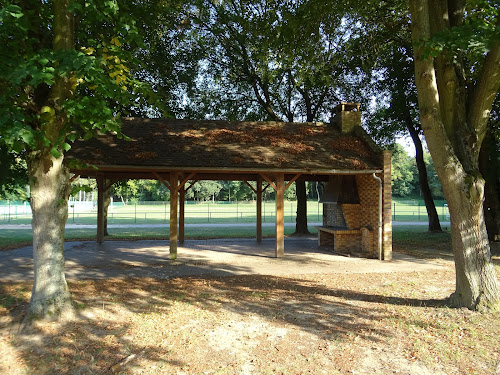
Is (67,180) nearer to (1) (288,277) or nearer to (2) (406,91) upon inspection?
(1) (288,277)

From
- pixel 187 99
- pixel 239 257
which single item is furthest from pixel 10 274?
pixel 187 99

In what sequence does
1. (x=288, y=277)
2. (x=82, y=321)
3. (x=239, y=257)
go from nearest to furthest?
(x=82, y=321) < (x=288, y=277) < (x=239, y=257)

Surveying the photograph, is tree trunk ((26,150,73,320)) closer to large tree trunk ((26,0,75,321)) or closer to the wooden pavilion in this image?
large tree trunk ((26,0,75,321))

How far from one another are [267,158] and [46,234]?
274 inches

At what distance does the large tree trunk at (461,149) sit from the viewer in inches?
221

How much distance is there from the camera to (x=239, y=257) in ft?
38.1

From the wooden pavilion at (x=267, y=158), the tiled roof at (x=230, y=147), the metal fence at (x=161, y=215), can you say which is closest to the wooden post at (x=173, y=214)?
the wooden pavilion at (x=267, y=158)

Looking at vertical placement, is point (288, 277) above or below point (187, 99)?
below

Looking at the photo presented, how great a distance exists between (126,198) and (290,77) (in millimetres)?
51317

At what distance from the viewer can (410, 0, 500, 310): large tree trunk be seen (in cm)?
561

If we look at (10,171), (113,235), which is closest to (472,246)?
(10,171)

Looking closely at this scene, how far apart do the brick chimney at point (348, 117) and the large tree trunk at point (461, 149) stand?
7.51 meters

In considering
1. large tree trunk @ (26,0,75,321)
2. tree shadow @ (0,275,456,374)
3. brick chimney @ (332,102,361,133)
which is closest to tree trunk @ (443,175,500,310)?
tree shadow @ (0,275,456,374)

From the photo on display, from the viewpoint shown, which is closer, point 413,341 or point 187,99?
point 413,341
